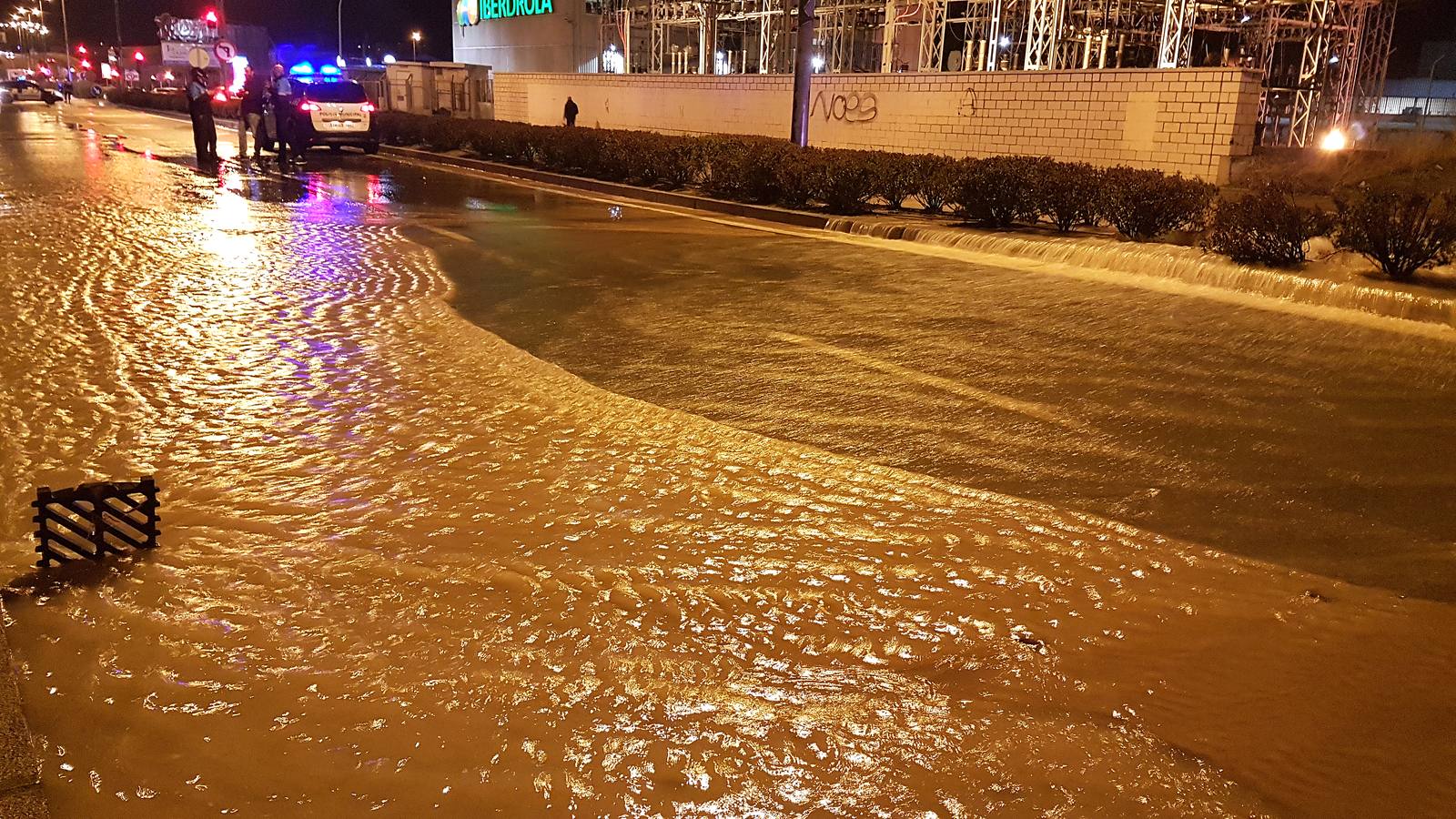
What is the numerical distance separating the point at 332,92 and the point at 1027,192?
740 inches

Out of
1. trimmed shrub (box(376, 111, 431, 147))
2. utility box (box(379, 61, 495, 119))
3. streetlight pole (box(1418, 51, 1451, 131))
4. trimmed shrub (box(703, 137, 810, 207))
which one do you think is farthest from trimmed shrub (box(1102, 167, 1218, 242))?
utility box (box(379, 61, 495, 119))

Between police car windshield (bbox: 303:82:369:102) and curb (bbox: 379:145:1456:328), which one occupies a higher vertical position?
police car windshield (bbox: 303:82:369:102)

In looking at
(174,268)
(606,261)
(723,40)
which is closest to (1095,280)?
(606,261)

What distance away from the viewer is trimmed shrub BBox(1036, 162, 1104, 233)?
14.2 meters

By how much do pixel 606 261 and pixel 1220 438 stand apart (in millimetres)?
7459

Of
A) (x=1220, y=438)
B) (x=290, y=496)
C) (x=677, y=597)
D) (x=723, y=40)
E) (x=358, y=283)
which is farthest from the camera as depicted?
(x=723, y=40)

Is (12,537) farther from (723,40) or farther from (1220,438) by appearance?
(723,40)

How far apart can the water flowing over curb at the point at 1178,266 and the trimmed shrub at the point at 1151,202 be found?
543mm

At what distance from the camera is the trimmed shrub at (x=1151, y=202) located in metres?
13.4

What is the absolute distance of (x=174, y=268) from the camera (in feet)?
35.3

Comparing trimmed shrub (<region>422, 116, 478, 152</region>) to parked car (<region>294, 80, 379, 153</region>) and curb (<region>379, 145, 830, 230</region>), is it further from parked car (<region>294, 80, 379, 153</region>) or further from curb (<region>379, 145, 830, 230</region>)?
parked car (<region>294, 80, 379, 153</region>)

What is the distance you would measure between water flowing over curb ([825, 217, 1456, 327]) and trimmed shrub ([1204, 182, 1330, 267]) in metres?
0.25

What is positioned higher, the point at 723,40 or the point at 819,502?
the point at 723,40

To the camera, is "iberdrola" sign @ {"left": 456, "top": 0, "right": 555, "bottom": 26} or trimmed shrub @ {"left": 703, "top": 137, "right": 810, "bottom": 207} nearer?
trimmed shrub @ {"left": 703, "top": 137, "right": 810, "bottom": 207}
